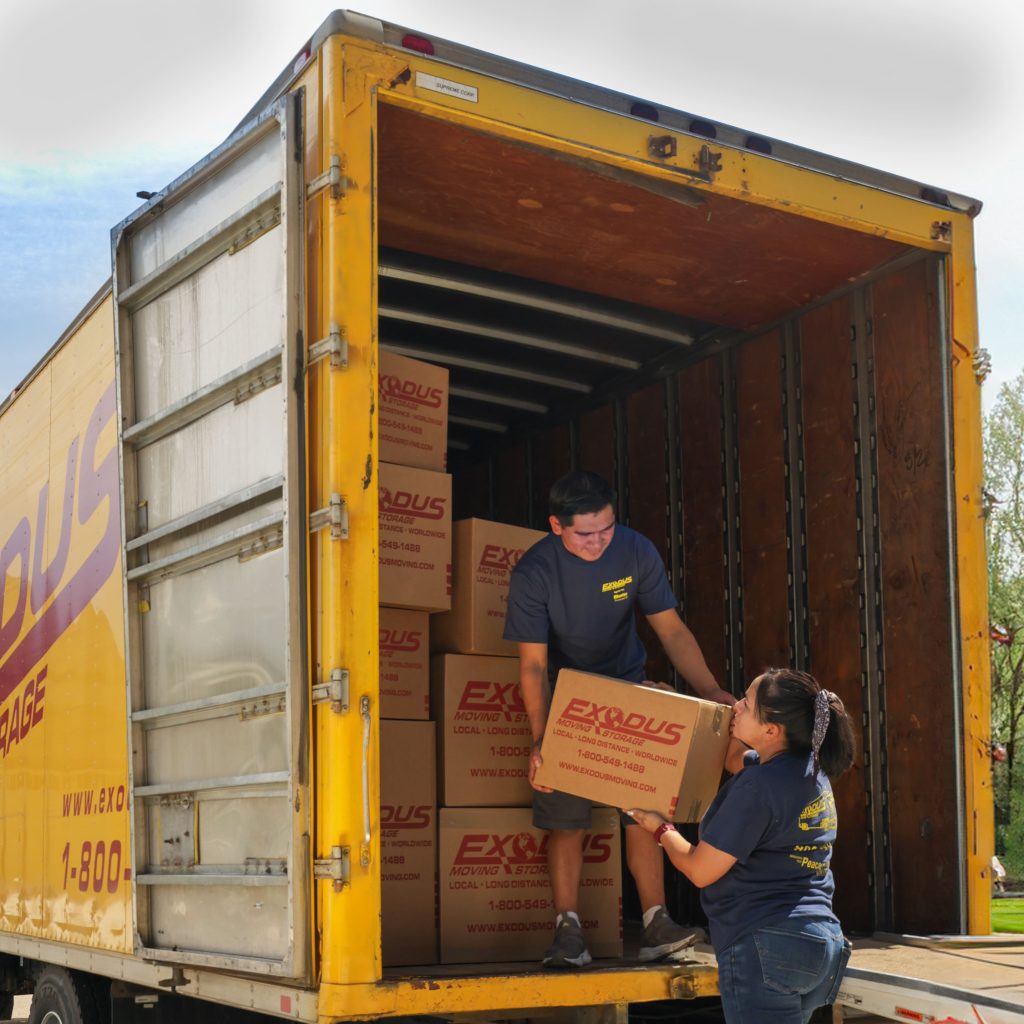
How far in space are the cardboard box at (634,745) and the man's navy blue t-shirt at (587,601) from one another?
467mm

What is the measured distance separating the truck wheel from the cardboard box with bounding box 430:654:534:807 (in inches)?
70.6

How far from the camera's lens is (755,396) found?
18.8ft

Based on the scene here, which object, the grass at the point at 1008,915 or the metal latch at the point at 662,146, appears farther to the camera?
the grass at the point at 1008,915

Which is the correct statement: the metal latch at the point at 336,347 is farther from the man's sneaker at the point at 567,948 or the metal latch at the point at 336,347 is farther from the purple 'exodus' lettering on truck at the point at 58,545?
the purple 'exodus' lettering on truck at the point at 58,545

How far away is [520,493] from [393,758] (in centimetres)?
281

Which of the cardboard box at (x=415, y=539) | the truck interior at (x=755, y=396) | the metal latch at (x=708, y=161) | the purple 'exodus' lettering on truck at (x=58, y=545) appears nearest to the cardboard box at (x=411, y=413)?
the cardboard box at (x=415, y=539)

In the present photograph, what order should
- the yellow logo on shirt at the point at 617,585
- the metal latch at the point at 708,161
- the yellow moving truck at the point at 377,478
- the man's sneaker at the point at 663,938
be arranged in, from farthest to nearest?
the yellow logo on shirt at the point at 617,585 < the metal latch at the point at 708,161 < the man's sneaker at the point at 663,938 < the yellow moving truck at the point at 377,478

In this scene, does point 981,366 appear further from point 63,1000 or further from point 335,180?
point 63,1000

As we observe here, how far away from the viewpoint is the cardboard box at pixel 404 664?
451cm

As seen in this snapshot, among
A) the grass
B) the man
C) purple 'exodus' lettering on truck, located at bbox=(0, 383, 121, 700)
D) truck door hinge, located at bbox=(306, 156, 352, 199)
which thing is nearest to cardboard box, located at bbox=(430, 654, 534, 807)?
the man

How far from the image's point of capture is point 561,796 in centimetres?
443

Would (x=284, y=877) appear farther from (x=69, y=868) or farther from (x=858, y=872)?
(x=858, y=872)

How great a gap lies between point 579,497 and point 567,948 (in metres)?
1.42

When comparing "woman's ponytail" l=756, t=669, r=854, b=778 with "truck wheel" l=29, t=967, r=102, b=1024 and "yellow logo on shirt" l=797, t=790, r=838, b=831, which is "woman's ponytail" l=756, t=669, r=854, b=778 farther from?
"truck wheel" l=29, t=967, r=102, b=1024
